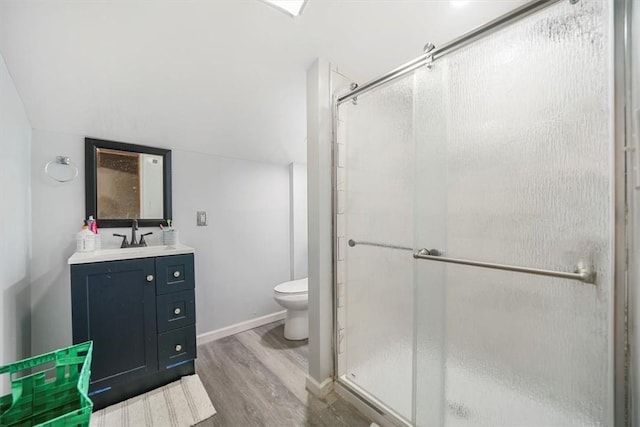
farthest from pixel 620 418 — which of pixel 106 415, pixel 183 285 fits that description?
pixel 106 415

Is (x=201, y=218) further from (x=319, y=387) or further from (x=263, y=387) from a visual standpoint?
(x=319, y=387)

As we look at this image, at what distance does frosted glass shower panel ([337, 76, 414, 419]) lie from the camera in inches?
52.0

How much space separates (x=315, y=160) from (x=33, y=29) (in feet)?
4.68

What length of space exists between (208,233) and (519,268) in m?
2.22

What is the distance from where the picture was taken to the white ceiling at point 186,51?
113cm

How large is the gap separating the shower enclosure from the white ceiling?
1.02ft

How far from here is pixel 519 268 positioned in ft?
3.01

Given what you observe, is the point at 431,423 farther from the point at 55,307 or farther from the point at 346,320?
the point at 55,307

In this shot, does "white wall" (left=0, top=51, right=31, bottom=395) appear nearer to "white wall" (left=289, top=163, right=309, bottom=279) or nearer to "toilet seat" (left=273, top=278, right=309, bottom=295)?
"toilet seat" (left=273, top=278, right=309, bottom=295)

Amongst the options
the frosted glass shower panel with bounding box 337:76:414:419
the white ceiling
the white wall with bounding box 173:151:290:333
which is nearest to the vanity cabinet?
the white wall with bounding box 173:151:290:333

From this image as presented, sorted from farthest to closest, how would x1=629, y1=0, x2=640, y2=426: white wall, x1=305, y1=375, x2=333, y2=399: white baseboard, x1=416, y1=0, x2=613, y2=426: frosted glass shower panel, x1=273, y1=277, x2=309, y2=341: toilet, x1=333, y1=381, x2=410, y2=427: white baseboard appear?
x1=273, y1=277, x2=309, y2=341: toilet < x1=305, y1=375, x2=333, y2=399: white baseboard < x1=333, y1=381, x2=410, y2=427: white baseboard < x1=416, y1=0, x2=613, y2=426: frosted glass shower panel < x1=629, y1=0, x2=640, y2=426: white wall

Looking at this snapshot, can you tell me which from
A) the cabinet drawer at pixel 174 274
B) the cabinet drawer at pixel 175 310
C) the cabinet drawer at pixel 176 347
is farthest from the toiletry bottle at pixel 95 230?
the cabinet drawer at pixel 176 347

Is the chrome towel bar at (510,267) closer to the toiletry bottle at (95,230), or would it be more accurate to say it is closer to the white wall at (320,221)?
the white wall at (320,221)

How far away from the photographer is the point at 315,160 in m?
1.57
